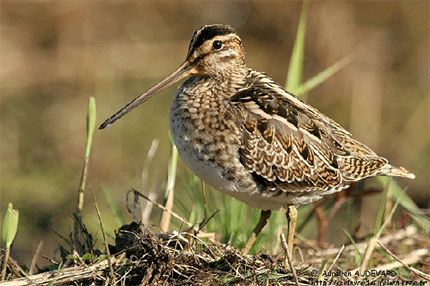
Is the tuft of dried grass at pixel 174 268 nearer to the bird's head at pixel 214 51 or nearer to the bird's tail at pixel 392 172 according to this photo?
the bird's tail at pixel 392 172

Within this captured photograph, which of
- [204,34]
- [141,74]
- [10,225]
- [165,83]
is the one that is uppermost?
[204,34]

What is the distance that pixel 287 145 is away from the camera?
4.71 m

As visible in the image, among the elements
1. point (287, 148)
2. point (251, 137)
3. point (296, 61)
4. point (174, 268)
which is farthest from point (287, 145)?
point (174, 268)

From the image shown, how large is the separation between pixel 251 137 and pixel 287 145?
0.19 m

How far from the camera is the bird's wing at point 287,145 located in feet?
15.2

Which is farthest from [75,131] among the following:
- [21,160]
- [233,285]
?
[233,285]

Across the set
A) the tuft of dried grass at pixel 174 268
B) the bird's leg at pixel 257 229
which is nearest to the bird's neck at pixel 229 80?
the bird's leg at pixel 257 229

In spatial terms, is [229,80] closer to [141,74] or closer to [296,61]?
[296,61]

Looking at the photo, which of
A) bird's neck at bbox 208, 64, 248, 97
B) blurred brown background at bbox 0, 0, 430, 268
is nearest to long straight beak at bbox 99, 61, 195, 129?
bird's neck at bbox 208, 64, 248, 97

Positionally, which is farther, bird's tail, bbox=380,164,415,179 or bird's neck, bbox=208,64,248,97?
bird's tail, bbox=380,164,415,179

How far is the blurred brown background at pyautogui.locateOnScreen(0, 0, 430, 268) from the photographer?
26.4ft

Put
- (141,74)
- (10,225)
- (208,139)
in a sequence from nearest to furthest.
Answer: (10,225) → (208,139) → (141,74)

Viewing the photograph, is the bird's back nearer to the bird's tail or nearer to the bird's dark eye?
the bird's tail

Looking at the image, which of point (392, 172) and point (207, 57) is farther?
point (392, 172)
